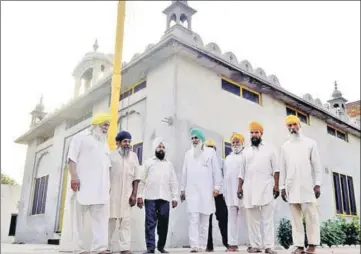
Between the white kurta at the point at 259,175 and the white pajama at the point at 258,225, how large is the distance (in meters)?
0.11

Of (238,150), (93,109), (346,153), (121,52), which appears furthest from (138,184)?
(346,153)

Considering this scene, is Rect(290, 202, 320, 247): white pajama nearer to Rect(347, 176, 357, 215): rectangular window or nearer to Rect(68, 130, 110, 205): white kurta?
Rect(68, 130, 110, 205): white kurta

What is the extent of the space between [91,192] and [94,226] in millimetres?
369

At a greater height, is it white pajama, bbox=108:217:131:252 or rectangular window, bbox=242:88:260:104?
rectangular window, bbox=242:88:260:104

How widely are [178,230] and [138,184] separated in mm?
2476

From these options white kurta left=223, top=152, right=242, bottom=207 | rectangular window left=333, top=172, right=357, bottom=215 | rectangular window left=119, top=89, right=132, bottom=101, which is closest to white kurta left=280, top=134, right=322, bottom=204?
white kurta left=223, top=152, right=242, bottom=207

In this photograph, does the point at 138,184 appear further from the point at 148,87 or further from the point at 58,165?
the point at 58,165

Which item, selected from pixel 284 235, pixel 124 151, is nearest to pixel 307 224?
pixel 124 151

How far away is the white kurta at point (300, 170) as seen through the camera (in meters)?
4.50

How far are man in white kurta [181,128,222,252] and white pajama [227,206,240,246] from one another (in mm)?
355

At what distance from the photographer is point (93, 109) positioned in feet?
36.0

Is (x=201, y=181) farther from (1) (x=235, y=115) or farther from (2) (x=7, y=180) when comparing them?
(2) (x=7, y=180)

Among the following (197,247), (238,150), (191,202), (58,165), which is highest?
(58,165)

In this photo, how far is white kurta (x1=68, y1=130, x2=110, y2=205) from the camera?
404 cm
